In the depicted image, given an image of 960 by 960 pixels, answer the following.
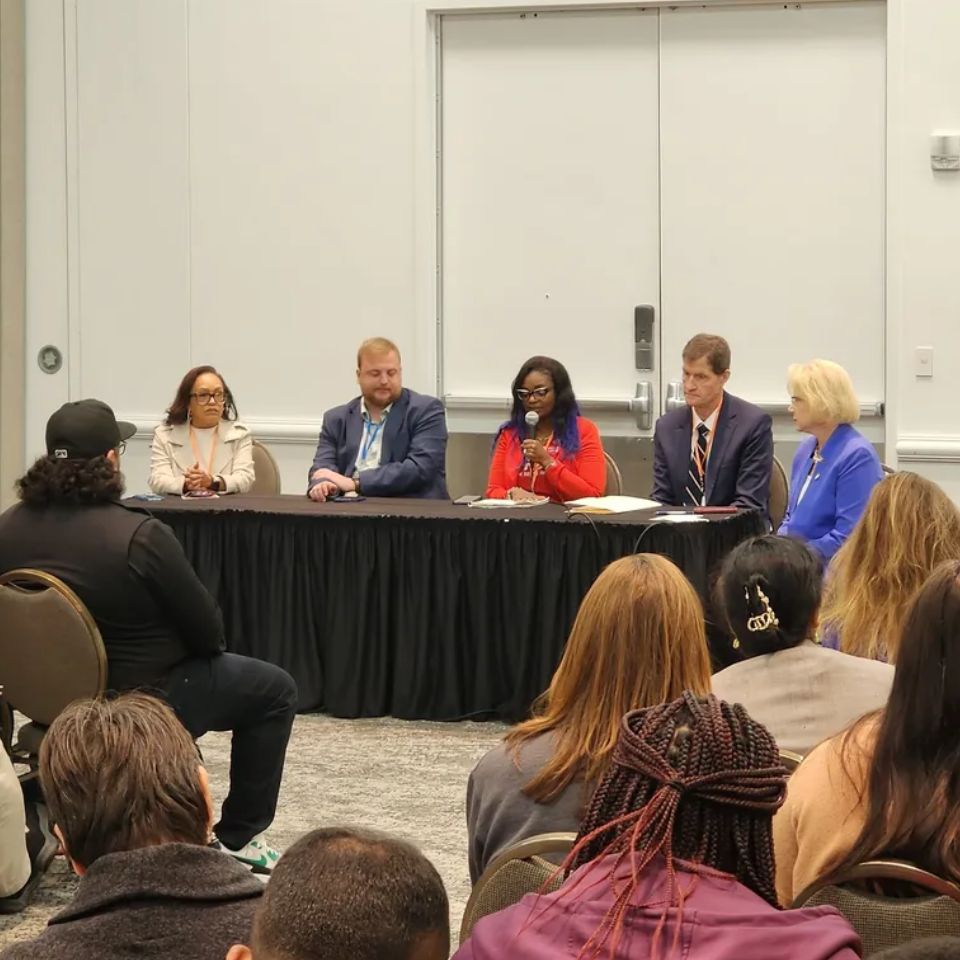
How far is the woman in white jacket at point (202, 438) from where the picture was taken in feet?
20.4

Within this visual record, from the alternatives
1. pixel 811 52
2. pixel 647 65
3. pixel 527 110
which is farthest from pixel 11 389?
pixel 811 52

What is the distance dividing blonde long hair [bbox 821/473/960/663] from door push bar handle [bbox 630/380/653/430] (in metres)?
3.71

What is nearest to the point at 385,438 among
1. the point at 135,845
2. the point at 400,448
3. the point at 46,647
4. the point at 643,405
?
the point at 400,448

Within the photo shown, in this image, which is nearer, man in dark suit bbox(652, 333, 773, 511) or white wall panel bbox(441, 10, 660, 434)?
man in dark suit bbox(652, 333, 773, 511)

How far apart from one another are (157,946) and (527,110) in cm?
624

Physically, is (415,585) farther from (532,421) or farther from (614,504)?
(532,421)

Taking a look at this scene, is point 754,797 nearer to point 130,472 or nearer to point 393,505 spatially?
point 393,505

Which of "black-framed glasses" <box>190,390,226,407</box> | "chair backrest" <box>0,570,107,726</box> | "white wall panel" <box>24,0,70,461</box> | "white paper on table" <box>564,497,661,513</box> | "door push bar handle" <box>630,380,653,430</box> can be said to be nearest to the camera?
Answer: "chair backrest" <box>0,570,107,726</box>

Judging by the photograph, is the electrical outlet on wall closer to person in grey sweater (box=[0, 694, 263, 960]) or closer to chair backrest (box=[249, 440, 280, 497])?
chair backrest (box=[249, 440, 280, 497])

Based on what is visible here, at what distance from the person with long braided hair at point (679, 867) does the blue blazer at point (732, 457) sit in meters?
4.18

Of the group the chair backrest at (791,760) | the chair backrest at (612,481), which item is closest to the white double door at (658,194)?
the chair backrest at (612,481)

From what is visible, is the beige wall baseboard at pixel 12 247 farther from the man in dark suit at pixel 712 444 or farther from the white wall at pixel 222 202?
the man in dark suit at pixel 712 444

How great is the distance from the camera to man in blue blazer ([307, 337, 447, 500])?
6133mm

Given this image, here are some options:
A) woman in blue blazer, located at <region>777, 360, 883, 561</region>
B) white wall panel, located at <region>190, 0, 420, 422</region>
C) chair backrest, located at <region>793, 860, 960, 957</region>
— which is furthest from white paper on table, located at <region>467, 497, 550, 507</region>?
chair backrest, located at <region>793, 860, 960, 957</region>
